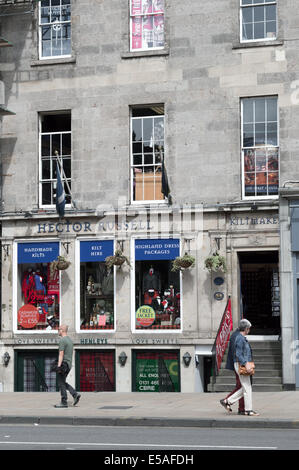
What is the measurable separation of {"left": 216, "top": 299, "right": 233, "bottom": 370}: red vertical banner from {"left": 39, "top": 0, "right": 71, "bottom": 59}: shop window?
849 cm

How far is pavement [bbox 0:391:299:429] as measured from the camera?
1756 centimetres

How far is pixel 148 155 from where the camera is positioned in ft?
83.9

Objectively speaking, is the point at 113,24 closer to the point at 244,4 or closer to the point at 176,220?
the point at 244,4

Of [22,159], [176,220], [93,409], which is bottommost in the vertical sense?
[93,409]

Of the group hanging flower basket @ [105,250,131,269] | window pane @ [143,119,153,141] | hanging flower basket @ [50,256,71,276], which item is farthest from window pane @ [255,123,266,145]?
hanging flower basket @ [50,256,71,276]

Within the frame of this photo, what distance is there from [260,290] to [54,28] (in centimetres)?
924

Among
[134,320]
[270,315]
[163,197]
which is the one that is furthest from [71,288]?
[270,315]

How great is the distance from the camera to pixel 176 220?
25078 millimetres

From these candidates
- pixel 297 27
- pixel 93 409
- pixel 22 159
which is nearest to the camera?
pixel 93 409

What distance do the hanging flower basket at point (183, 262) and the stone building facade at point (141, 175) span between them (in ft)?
1.02

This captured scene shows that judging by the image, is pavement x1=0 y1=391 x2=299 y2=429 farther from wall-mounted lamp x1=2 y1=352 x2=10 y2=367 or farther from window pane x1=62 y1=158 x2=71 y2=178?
window pane x1=62 y1=158 x2=71 y2=178

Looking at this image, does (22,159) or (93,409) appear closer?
(93,409)

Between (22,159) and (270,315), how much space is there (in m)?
8.10

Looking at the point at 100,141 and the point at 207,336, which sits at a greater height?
the point at 100,141
